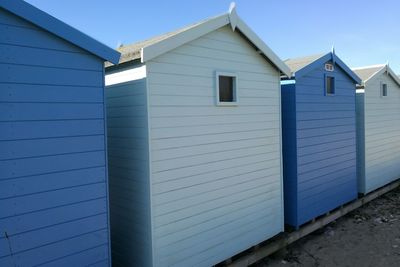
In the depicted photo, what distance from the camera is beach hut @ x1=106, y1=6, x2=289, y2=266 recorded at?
410 centimetres

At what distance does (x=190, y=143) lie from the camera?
4461 mm

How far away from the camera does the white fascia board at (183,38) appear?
12.8ft

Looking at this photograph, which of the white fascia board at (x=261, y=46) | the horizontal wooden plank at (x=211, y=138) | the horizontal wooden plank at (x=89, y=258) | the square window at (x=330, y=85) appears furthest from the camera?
the square window at (x=330, y=85)

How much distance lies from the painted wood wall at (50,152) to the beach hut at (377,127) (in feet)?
21.6

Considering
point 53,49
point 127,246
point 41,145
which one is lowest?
point 127,246

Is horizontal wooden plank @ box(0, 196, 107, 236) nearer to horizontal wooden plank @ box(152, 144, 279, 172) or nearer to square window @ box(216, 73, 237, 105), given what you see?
horizontal wooden plank @ box(152, 144, 279, 172)

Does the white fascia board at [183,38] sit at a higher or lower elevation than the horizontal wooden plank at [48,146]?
higher

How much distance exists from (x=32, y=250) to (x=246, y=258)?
3.09m

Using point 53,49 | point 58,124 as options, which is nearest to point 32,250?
point 58,124

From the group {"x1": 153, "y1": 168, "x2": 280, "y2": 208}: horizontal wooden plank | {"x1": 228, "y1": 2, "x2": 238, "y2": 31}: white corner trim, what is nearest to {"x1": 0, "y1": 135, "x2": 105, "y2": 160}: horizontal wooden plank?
{"x1": 153, "y1": 168, "x2": 280, "y2": 208}: horizontal wooden plank

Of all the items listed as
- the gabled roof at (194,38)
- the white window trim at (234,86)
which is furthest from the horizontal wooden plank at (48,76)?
the white window trim at (234,86)

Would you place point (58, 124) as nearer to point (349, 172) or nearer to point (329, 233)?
point (329, 233)

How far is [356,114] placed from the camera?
27.9 ft

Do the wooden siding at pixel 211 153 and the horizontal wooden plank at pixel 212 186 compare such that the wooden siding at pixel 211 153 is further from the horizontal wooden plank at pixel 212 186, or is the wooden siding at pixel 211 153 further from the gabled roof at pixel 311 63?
the gabled roof at pixel 311 63
